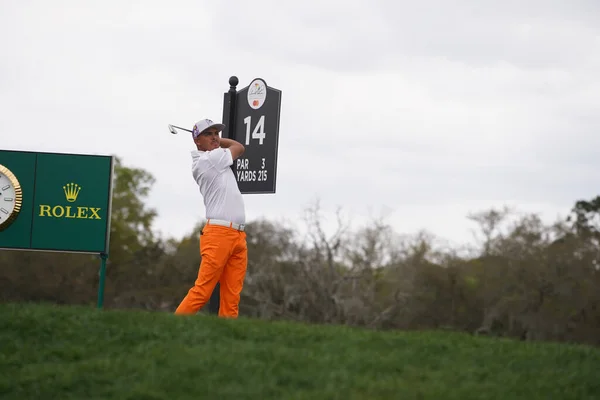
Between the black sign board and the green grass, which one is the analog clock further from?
the green grass

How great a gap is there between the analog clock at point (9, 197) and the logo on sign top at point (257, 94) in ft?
10.3

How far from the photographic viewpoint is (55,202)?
12.1 m

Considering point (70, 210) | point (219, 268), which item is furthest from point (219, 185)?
point (70, 210)

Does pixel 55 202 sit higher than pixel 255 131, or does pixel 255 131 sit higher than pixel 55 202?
pixel 255 131

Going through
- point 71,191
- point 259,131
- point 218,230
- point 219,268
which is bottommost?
point 219,268

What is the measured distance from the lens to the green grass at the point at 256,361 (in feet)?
20.9

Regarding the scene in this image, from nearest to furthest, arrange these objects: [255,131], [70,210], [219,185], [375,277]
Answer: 1. [219,185]
2. [70,210]
3. [255,131]
4. [375,277]

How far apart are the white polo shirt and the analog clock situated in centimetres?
347

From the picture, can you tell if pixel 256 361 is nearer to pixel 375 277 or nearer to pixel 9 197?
pixel 9 197

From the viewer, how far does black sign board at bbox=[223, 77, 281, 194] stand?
12.2 m

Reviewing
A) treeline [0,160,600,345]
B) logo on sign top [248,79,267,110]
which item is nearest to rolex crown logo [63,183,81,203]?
logo on sign top [248,79,267,110]

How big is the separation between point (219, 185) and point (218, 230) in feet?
1.61

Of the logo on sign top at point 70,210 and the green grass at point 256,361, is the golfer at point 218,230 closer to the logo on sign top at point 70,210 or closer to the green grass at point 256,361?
the green grass at point 256,361

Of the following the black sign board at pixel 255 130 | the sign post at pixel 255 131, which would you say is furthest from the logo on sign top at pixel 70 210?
the black sign board at pixel 255 130
